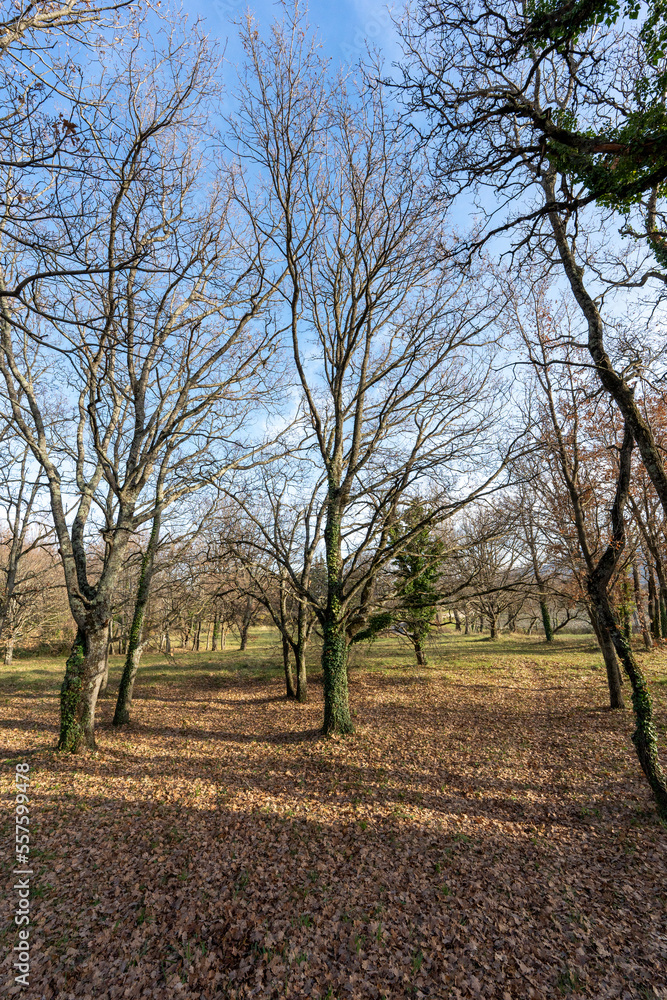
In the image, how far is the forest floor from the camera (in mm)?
3762

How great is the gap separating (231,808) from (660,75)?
1167 centimetres

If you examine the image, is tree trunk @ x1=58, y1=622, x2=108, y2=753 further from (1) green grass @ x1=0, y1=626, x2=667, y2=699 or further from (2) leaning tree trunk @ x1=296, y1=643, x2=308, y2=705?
(1) green grass @ x1=0, y1=626, x2=667, y2=699

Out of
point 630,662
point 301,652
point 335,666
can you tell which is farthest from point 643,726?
point 301,652

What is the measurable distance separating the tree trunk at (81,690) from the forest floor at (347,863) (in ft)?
1.56

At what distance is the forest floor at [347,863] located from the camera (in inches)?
148

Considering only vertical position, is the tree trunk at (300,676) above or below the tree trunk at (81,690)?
below

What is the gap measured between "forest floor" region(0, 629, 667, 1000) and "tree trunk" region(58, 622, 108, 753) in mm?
475

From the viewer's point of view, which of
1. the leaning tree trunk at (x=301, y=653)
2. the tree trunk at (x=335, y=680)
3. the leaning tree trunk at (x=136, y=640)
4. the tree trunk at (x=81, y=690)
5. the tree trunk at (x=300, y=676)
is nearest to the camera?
the tree trunk at (x=81, y=690)

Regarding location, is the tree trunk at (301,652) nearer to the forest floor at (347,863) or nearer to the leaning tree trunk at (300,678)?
the leaning tree trunk at (300,678)

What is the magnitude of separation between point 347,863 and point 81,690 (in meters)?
6.45

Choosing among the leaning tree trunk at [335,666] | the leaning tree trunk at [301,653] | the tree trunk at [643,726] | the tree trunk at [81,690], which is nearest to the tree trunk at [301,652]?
the leaning tree trunk at [301,653]

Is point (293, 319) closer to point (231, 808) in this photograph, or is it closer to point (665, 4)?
point (665, 4)

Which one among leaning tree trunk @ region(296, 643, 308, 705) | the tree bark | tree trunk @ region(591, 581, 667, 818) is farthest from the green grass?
the tree bark

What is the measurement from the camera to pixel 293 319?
33.6 feet
